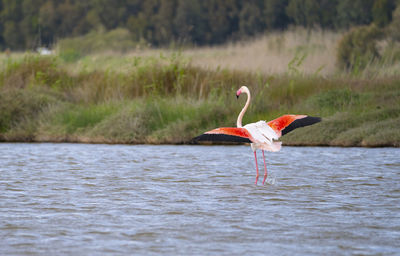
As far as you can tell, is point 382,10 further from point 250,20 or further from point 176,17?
point 176,17

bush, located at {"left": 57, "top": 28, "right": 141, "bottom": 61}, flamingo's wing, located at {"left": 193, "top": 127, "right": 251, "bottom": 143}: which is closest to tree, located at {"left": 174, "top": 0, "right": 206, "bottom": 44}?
bush, located at {"left": 57, "top": 28, "right": 141, "bottom": 61}

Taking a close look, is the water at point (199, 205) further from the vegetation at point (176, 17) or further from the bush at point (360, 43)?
the vegetation at point (176, 17)

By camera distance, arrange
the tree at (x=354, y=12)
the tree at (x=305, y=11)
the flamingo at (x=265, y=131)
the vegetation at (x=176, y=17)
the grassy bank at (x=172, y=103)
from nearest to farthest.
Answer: the flamingo at (x=265, y=131) → the grassy bank at (x=172, y=103) → the tree at (x=354, y=12) → the vegetation at (x=176, y=17) → the tree at (x=305, y=11)

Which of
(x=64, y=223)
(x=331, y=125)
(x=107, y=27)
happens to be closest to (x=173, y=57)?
(x=331, y=125)

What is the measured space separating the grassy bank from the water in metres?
1.81

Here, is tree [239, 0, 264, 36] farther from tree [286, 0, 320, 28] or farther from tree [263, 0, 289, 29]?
tree [286, 0, 320, 28]

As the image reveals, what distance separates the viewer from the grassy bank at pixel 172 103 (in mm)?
12203

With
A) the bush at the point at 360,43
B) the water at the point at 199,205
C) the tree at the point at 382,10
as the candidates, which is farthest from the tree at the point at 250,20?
the water at the point at 199,205

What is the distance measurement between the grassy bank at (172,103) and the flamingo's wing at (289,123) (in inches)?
171

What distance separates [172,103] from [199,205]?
24.3ft

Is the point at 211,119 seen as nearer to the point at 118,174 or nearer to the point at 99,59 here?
the point at 118,174

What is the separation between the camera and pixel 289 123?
726cm

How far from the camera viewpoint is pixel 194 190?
23.2 ft

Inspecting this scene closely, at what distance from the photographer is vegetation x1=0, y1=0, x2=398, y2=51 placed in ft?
115
